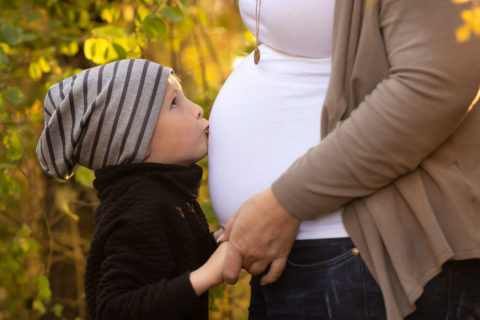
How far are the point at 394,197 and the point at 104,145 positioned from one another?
826 mm

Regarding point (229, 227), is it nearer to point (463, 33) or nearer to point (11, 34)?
point (463, 33)

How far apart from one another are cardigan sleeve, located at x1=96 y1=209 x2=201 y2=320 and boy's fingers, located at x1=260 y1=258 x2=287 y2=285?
239 millimetres

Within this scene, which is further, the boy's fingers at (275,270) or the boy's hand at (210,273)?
the boy's hand at (210,273)

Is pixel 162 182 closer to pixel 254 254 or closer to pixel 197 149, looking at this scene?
pixel 197 149

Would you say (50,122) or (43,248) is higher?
(50,122)

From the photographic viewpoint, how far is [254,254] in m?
1.23

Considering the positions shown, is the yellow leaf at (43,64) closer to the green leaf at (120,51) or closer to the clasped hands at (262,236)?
the green leaf at (120,51)

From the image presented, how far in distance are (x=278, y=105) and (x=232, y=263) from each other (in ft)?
1.21

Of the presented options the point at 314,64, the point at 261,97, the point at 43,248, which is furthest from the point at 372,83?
the point at 43,248

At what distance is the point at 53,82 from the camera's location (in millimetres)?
2535

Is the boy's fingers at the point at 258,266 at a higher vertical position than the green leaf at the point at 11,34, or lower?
lower

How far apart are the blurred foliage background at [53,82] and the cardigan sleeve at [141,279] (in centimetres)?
90

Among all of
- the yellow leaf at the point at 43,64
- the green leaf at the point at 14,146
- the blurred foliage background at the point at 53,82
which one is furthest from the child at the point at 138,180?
the yellow leaf at the point at 43,64

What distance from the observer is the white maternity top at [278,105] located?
122cm
